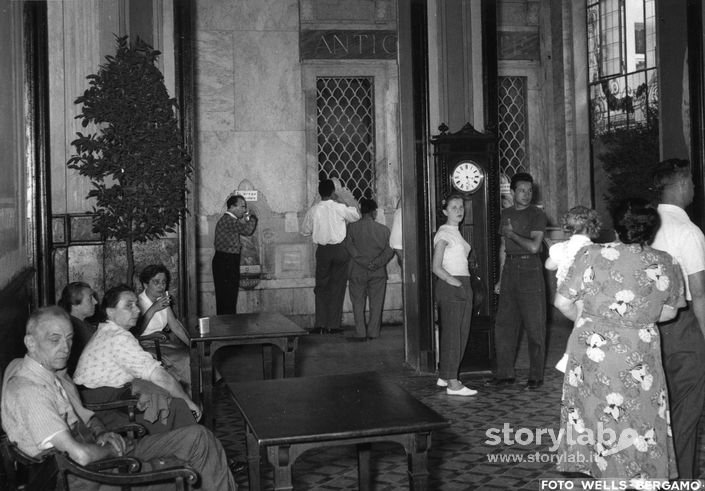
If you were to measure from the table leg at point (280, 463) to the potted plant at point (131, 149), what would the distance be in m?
3.82

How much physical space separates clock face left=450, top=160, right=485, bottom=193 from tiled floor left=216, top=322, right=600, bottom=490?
169 cm

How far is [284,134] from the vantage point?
436 inches

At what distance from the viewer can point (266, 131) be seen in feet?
36.3

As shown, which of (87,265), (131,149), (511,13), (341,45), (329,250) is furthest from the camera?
(511,13)

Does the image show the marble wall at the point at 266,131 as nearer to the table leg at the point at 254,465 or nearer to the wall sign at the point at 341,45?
the wall sign at the point at 341,45

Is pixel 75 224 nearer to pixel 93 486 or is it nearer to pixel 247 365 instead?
pixel 247 365

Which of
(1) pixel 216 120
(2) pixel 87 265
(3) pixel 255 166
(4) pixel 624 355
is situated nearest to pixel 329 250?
(3) pixel 255 166

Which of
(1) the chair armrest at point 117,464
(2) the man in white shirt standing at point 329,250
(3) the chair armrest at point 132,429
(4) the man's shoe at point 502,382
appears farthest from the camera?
(2) the man in white shirt standing at point 329,250

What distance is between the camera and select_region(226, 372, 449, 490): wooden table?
10.0 ft

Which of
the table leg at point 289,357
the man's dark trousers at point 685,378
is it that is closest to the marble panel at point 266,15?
the table leg at point 289,357

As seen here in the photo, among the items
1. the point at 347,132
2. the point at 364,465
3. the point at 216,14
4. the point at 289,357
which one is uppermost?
the point at 216,14

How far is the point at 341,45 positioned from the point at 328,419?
8.65 metres

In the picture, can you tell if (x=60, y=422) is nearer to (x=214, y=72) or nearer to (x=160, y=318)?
(x=160, y=318)

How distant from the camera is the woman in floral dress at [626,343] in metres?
3.69
